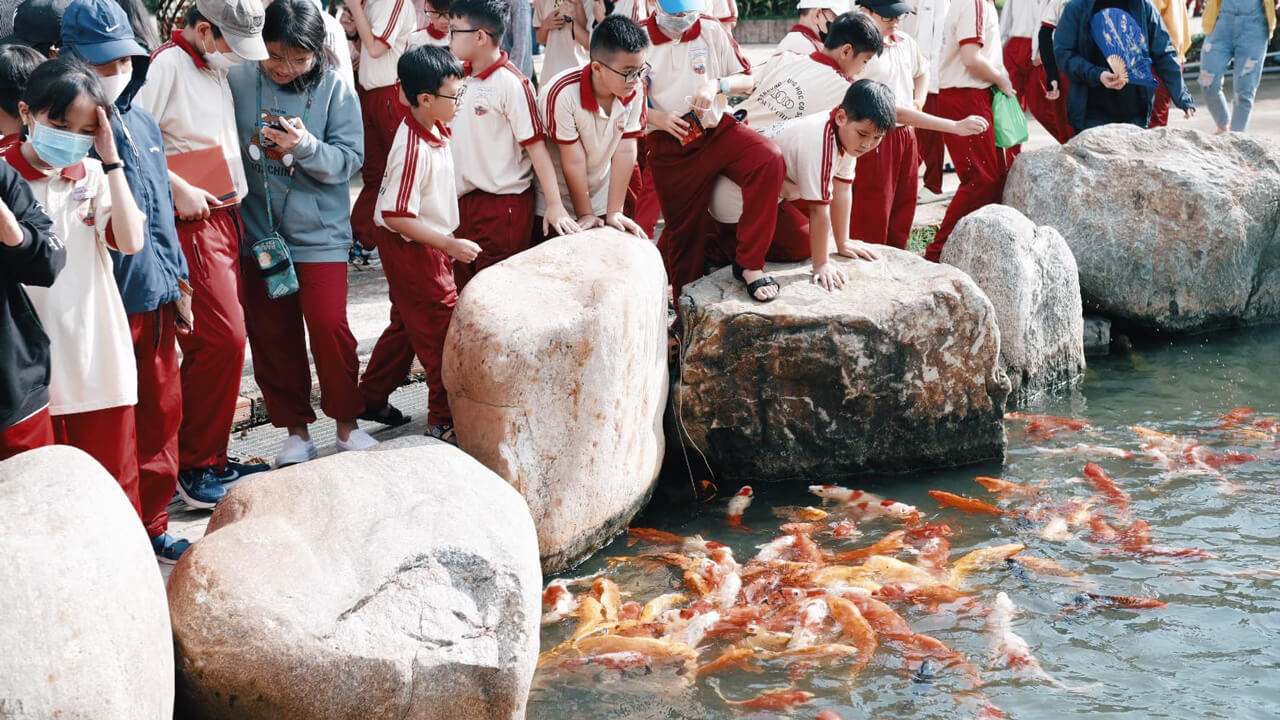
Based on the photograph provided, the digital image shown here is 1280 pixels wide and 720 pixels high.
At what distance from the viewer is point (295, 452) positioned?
577cm

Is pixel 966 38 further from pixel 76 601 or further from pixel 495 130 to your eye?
pixel 76 601

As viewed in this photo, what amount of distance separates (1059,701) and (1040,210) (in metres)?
4.84

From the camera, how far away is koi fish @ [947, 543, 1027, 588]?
219 inches

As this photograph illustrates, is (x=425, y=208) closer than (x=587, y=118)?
Yes

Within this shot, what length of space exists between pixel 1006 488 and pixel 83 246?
4.44m

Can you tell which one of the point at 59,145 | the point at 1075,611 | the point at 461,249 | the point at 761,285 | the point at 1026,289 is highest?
the point at 59,145

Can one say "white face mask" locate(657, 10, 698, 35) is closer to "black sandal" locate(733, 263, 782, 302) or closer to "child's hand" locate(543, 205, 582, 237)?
"child's hand" locate(543, 205, 582, 237)

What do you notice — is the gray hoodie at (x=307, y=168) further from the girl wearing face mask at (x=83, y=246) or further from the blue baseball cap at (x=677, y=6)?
the blue baseball cap at (x=677, y=6)

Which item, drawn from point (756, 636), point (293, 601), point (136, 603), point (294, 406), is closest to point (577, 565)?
point (756, 636)

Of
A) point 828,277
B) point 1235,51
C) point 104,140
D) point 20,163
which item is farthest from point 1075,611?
point 1235,51

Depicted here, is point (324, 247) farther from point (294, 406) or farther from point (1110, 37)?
point (1110, 37)

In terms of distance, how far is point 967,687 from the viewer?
4660 millimetres

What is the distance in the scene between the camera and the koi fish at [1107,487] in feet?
20.3

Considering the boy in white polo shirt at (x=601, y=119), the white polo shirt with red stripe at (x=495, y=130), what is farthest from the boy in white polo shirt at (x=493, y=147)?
the boy in white polo shirt at (x=601, y=119)
